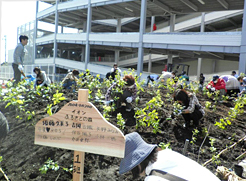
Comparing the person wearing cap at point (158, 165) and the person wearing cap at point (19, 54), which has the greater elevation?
the person wearing cap at point (19, 54)

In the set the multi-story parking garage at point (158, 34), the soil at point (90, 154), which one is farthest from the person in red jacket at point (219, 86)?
the multi-story parking garage at point (158, 34)

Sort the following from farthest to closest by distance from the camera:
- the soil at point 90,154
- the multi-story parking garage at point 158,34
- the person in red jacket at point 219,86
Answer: the multi-story parking garage at point 158,34 < the person in red jacket at point 219,86 < the soil at point 90,154

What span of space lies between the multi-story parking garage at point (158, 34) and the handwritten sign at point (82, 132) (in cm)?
1017

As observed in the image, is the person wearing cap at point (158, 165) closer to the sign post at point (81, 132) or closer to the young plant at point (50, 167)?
the sign post at point (81, 132)

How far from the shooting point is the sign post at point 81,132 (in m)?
1.58

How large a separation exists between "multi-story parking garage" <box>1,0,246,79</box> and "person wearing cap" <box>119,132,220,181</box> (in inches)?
397

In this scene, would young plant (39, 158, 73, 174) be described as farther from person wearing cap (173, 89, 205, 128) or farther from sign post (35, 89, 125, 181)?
person wearing cap (173, 89, 205, 128)

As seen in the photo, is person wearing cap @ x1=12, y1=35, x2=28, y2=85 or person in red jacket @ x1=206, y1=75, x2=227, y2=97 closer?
person wearing cap @ x1=12, y1=35, x2=28, y2=85

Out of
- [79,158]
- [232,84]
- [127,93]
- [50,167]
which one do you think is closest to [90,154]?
[50,167]

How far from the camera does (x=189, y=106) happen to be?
3623 millimetres

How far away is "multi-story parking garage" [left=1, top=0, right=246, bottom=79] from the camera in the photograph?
11.6m

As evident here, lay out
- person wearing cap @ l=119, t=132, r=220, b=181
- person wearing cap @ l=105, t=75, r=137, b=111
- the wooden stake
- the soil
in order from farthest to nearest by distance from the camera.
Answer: person wearing cap @ l=105, t=75, r=137, b=111 < the soil < the wooden stake < person wearing cap @ l=119, t=132, r=220, b=181

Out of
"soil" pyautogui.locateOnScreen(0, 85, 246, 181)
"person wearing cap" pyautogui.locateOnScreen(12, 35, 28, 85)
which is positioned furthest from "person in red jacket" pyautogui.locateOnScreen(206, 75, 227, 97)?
"person wearing cap" pyautogui.locateOnScreen(12, 35, 28, 85)

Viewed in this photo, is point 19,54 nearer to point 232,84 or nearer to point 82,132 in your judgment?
point 82,132
